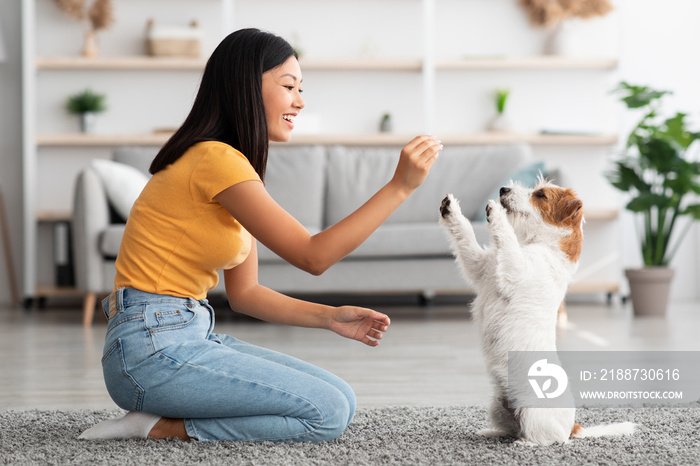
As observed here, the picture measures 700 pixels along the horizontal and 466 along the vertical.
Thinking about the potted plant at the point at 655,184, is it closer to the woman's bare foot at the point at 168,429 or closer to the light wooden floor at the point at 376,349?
the light wooden floor at the point at 376,349

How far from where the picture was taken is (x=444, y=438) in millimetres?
1531

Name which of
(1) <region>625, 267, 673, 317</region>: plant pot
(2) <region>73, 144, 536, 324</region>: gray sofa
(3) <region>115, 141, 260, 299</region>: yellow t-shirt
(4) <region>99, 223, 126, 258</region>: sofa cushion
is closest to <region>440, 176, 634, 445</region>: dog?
(3) <region>115, 141, 260, 299</region>: yellow t-shirt

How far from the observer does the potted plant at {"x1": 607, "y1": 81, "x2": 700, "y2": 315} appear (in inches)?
153

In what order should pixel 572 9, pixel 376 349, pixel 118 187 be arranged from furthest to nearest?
pixel 572 9 → pixel 118 187 → pixel 376 349

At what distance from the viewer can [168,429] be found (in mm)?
1496

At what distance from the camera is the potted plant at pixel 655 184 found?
3.88 metres

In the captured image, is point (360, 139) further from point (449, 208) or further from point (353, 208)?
point (449, 208)

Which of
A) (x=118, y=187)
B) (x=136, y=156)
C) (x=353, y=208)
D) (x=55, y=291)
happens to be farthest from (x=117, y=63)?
(x=353, y=208)

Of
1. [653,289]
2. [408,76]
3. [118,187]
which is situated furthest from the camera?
[408,76]

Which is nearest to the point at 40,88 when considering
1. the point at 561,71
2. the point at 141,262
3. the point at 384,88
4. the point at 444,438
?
the point at 384,88

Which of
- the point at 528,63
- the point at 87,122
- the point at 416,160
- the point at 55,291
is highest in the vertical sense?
the point at 528,63

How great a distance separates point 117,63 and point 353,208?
6.10ft

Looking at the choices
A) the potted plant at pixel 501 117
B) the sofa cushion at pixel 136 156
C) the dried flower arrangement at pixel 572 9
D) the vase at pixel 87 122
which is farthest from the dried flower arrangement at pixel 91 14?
the dried flower arrangement at pixel 572 9

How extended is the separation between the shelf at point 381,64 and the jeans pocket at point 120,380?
367 centimetres
